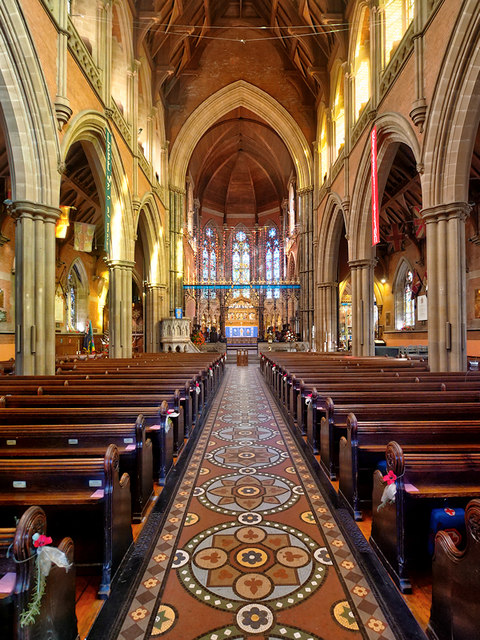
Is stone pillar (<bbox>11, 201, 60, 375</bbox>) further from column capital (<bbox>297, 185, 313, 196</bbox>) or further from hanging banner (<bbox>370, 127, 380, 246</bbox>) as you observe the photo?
column capital (<bbox>297, 185, 313, 196</bbox>)

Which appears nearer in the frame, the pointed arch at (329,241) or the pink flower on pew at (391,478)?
the pink flower on pew at (391,478)

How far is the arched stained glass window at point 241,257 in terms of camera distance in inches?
1395

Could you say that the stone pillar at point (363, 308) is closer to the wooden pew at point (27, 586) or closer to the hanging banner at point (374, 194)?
the hanging banner at point (374, 194)

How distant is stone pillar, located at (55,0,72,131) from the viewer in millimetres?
7621

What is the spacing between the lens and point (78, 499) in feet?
7.27

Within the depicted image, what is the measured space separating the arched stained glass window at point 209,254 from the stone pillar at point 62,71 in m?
26.2

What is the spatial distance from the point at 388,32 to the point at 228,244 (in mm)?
25604

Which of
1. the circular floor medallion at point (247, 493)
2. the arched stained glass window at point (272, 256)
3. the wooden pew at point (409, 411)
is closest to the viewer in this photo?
the circular floor medallion at point (247, 493)

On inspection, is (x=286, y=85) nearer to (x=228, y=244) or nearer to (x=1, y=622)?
(x=228, y=244)

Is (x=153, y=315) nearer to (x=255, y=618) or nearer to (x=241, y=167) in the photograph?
(x=255, y=618)

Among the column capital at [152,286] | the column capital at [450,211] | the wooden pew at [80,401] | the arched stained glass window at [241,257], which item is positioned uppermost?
the arched stained glass window at [241,257]

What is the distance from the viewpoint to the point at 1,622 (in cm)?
152

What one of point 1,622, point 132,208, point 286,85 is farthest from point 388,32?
point 1,622

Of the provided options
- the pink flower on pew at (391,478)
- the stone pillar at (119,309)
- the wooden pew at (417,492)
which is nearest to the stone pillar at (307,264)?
the stone pillar at (119,309)
